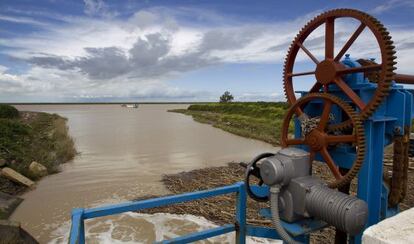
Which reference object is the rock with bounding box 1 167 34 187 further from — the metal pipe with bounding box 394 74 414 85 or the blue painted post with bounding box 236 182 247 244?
the metal pipe with bounding box 394 74 414 85

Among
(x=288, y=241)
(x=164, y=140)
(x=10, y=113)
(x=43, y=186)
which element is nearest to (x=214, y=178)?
(x=43, y=186)

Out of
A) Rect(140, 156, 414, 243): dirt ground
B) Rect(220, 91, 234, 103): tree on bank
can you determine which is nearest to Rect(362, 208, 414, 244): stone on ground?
Rect(140, 156, 414, 243): dirt ground

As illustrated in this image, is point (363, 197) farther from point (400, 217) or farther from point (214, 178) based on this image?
point (214, 178)

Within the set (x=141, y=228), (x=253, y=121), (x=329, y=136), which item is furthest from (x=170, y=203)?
(x=253, y=121)


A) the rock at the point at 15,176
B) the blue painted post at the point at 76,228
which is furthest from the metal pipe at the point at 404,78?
the rock at the point at 15,176

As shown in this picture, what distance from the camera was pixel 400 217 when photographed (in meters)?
1.58

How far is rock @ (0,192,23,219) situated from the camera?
642 cm

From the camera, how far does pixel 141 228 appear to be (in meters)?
5.75

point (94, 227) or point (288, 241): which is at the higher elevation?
point (288, 241)

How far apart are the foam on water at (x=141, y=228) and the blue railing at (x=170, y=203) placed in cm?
217

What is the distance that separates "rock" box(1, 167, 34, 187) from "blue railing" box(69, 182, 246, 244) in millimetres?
6896

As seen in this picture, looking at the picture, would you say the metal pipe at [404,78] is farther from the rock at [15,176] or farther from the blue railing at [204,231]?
the rock at [15,176]

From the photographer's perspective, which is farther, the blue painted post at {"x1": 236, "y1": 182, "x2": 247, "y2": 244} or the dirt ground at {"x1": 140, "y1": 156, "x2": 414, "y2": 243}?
the dirt ground at {"x1": 140, "y1": 156, "x2": 414, "y2": 243}

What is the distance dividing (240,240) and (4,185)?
6.96 metres
